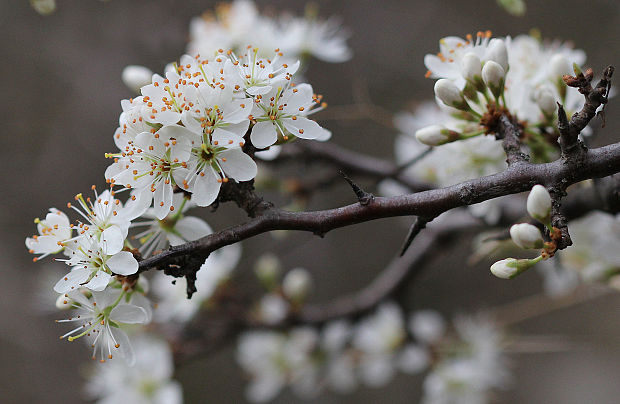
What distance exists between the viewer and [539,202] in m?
0.78

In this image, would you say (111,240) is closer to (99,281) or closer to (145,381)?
(99,281)

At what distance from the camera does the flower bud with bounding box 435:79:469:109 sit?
3.37ft

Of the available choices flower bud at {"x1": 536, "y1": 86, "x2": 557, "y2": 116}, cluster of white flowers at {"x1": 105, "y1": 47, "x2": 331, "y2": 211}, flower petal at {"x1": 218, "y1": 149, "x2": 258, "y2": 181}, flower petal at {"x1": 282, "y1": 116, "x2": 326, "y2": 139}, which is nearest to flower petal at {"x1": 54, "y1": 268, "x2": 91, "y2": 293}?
cluster of white flowers at {"x1": 105, "y1": 47, "x2": 331, "y2": 211}

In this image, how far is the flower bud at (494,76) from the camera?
1.02 metres

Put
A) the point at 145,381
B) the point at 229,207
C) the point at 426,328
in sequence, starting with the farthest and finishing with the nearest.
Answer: the point at 229,207, the point at 426,328, the point at 145,381

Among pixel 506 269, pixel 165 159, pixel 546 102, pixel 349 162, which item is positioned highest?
pixel 349 162

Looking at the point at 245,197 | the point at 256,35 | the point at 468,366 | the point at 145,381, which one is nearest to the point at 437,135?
the point at 245,197

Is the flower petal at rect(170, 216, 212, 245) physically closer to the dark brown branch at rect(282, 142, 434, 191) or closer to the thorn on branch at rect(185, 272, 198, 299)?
the thorn on branch at rect(185, 272, 198, 299)

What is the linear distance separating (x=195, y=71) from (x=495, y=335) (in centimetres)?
148

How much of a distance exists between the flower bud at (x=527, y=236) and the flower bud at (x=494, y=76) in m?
0.33

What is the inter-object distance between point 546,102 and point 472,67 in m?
0.16

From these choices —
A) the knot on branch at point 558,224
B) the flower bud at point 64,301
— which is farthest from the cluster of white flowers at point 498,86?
the flower bud at point 64,301

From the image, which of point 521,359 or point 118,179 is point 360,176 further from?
point 521,359

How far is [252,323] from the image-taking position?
6.34 ft
